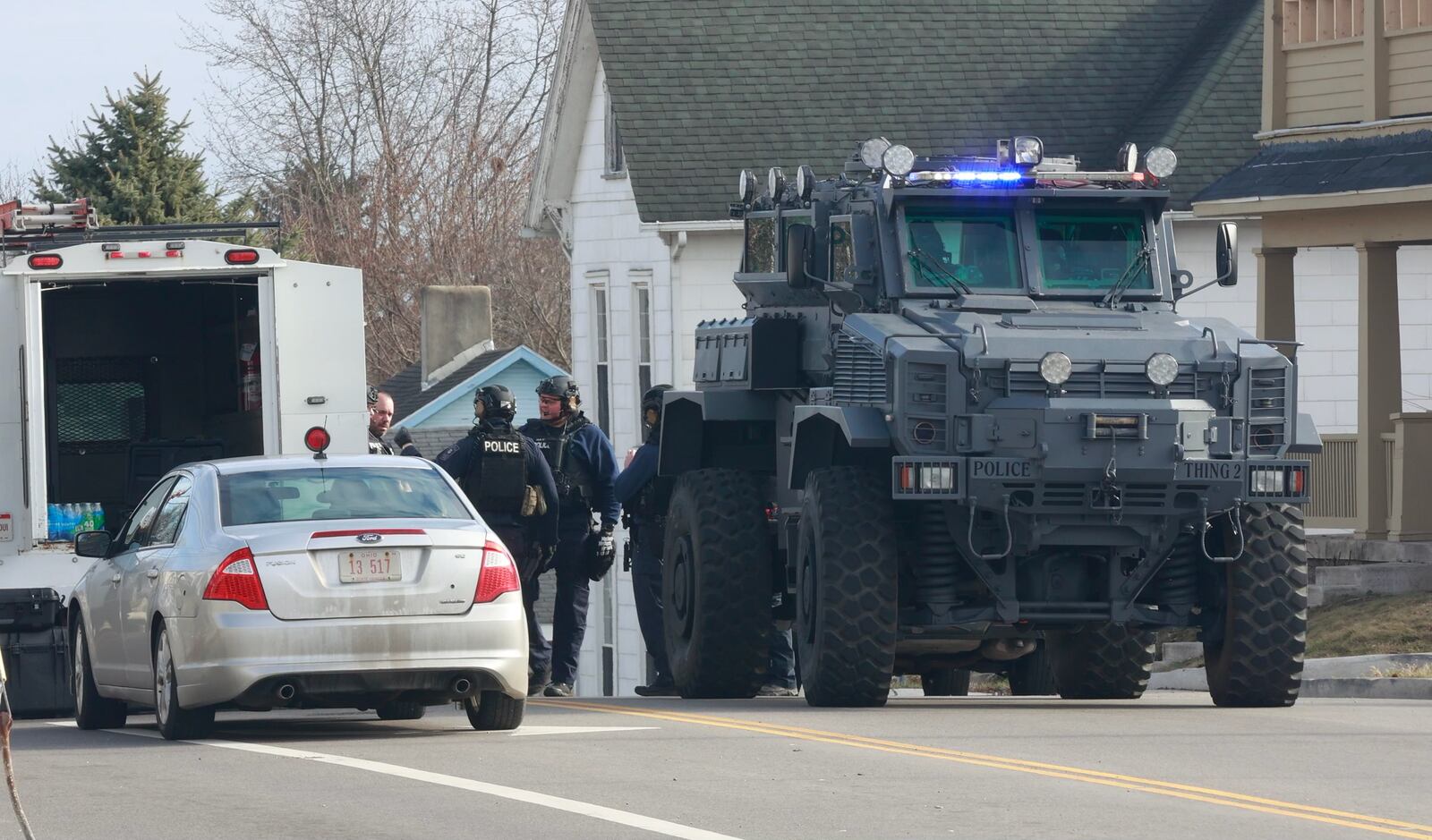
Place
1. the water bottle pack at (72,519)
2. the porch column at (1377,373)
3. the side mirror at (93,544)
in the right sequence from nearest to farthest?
the side mirror at (93,544) → the water bottle pack at (72,519) → the porch column at (1377,373)

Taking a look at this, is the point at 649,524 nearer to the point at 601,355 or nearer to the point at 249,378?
the point at 249,378

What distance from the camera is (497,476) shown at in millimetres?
16359

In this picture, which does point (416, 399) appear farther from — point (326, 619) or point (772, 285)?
point (326, 619)

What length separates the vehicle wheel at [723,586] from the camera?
15234 mm

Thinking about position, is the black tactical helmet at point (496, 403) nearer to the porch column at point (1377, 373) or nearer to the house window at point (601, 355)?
the porch column at point (1377, 373)

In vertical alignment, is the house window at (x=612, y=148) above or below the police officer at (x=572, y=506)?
above

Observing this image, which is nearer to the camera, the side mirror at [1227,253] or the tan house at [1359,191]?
the side mirror at [1227,253]

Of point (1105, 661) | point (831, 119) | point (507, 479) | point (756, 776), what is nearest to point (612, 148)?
point (831, 119)

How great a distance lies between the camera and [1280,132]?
79.5 feet

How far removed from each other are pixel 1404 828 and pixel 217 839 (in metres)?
4.37

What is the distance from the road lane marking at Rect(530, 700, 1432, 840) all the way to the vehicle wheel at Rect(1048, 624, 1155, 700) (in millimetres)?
3226

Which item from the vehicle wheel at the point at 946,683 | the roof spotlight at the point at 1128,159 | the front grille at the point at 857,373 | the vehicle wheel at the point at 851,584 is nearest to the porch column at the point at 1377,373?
the vehicle wheel at the point at 946,683

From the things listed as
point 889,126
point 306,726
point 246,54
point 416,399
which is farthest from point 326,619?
point 246,54

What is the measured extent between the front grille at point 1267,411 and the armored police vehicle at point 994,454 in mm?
11
